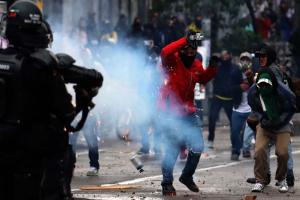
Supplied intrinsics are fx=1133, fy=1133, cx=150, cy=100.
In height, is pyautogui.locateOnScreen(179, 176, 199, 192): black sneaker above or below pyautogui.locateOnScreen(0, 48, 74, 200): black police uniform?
below

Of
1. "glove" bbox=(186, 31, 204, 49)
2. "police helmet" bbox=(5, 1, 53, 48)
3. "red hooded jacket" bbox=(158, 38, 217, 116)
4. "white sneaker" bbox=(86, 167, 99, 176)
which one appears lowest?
"white sneaker" bbox=(86, 167, 99, 176)

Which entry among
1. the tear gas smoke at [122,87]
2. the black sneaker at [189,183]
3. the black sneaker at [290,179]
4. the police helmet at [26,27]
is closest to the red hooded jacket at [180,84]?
the black sneaker at [189,183]

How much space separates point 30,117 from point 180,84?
517 cm

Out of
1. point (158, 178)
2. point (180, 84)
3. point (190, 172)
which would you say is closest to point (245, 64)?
point (158, 178)

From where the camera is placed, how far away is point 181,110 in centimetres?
1228

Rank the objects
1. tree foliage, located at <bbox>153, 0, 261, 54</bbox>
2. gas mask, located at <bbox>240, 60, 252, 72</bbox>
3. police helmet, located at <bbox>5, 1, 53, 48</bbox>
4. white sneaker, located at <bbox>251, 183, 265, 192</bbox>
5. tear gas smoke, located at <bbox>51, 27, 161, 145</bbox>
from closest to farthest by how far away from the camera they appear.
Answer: police helmet, located at <bbox>5, 1, 53, 48</bbox>
white sneaker, located at <bbox>251, 183, 265, 192</bbox>
gas mask, located at <bbox>240, 60, 252, 72</bbox>
tear gas smoke, located at <bbox>51, 27, 161, 145</bbox>
tree foliage, located at <bbox>153, 0, 261, 54</bbox>

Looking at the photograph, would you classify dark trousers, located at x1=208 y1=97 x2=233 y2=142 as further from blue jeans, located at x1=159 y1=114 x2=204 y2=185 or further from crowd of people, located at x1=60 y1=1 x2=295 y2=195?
blue jeans, located at x1=159 y1=114 x2=204 y2=185

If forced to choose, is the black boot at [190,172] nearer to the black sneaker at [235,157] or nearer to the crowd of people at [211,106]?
the crowd of people at [211,106]

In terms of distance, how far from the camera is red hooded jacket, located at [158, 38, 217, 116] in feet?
40.3

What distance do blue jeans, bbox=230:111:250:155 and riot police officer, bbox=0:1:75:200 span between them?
953 centimetres

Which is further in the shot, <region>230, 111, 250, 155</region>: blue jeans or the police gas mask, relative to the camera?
<region>230, 111, 250, 155</region>: blue jeans

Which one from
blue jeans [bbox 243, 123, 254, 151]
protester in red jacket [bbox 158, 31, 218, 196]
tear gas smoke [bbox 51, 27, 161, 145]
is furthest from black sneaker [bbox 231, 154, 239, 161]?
protester in red jacket [bbox 158, 31, 218, 196]

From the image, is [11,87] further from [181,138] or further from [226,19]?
[226,19]

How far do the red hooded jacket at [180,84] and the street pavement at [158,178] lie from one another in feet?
3.15
